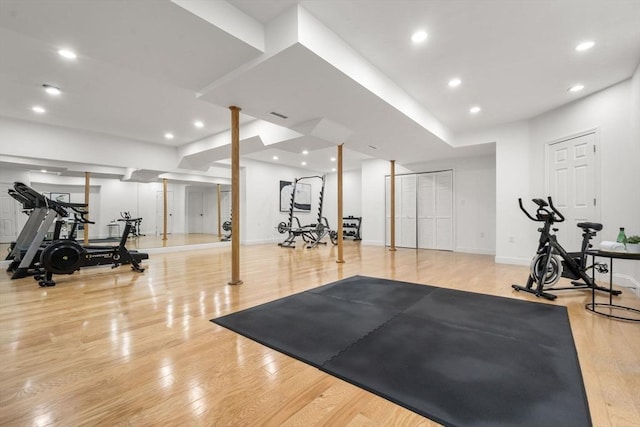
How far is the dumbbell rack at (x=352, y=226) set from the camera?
1069cm

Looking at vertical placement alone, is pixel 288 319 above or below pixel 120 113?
below

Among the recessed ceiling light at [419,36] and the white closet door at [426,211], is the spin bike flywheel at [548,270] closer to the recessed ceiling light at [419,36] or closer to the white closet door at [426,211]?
the recessed ceiling light at [419,36]

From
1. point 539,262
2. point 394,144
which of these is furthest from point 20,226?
point 539,262

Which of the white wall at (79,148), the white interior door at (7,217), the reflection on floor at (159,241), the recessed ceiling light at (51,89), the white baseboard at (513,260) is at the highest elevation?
the recessed ceiling light at (51,89)

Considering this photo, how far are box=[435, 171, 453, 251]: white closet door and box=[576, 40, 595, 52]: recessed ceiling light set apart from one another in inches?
194

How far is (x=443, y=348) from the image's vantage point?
2113mm

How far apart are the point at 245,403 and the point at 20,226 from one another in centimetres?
885

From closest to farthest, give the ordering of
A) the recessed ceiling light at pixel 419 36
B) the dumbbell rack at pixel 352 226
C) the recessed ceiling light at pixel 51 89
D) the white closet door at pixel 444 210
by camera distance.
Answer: the recessed ceiling light at pixel 419 36 < the recessed ceiling light at pixel 51 89 < the white closet door at pixel 444 210 < the dumbbell rack at pixel 352 226

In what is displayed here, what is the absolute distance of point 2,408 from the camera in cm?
144

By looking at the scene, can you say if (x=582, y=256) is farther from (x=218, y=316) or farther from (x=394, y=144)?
(x=218, y=316)

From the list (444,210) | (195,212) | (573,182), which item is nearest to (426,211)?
(444,210)

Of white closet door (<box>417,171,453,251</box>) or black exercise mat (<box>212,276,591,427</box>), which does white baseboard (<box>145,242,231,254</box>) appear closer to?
black exercise mat (<box>212,276,591,427</box>)

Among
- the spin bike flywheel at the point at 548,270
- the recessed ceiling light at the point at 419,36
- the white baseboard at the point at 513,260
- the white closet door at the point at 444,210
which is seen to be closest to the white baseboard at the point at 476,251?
the white closet door at the point at 444,210

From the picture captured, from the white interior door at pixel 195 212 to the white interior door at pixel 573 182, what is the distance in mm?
10079
